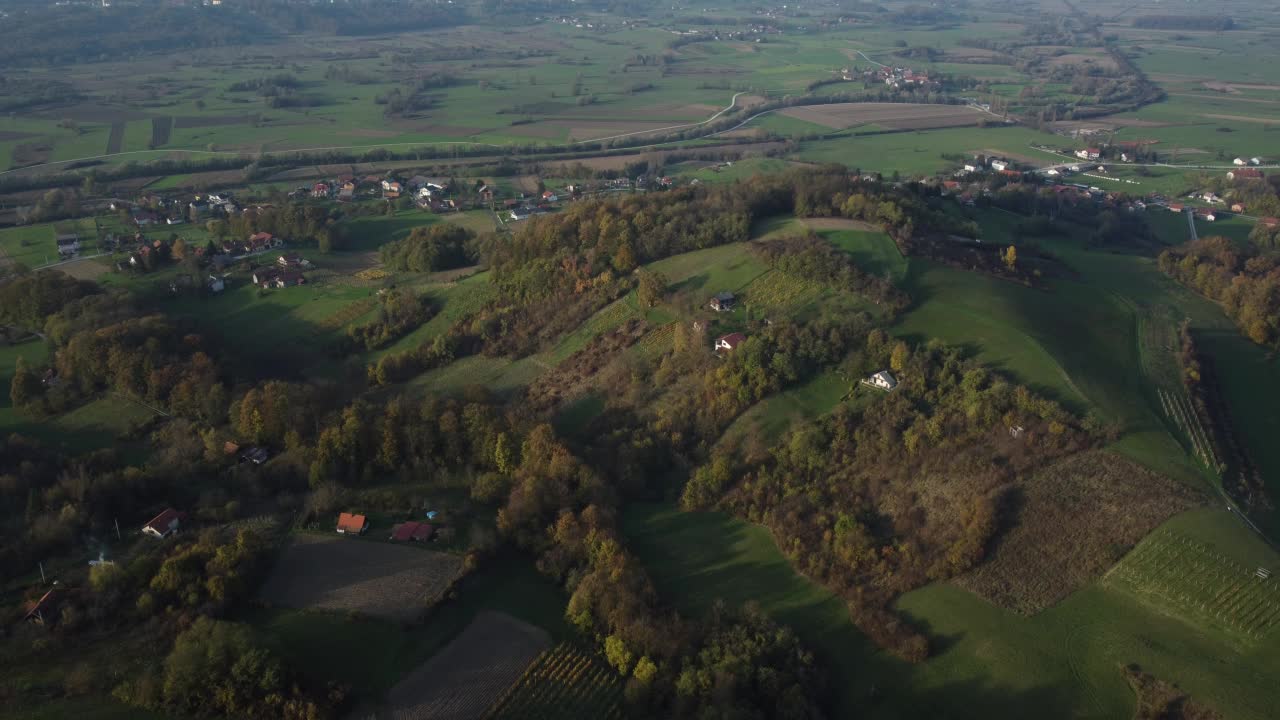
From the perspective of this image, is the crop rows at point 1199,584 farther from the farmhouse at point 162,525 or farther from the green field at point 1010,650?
the farmhouse at point 162,525

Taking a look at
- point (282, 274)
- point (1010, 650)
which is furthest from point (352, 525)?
point (282, 274)

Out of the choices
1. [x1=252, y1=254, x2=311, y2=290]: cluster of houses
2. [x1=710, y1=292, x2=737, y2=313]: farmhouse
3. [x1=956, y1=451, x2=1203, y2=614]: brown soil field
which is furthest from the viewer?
[x1=252, y1=254, x2=311, y2=290]: cluster of houses

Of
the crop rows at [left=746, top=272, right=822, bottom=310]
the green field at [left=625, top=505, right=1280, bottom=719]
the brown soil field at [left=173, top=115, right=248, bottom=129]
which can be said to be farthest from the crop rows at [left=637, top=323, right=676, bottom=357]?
the brown soil field at [left=173, top=115, right=248, bottom=129]

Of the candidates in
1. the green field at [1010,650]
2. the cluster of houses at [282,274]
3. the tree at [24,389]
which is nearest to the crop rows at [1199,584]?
the green field at [1010,650]

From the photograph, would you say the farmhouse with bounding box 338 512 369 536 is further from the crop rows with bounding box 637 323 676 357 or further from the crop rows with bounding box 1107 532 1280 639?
the crop rows with bounding box 1107 532 1280 639

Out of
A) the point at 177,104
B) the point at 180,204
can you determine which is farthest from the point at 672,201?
the point at 177,104

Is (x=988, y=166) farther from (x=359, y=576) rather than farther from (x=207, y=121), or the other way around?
(x=207, y=121)

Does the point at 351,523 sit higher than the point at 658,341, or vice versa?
the point at 658,341
